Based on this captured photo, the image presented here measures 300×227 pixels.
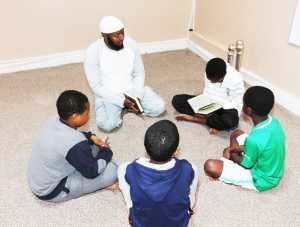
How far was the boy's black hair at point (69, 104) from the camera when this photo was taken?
1.46 metres

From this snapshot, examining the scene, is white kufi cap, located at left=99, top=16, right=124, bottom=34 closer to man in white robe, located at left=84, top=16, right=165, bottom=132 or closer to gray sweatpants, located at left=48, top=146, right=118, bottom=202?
man in white robe, located at left=84, top=16, right=165, bottom=132

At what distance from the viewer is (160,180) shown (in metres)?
1.26

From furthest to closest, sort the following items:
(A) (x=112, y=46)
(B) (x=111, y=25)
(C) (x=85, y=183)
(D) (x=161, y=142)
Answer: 1. (A) (x=112, y=46)
2. (B) (x=111, y=25)
3. (C) (x=85, y=183)
4. (D) (x=161, y=142)

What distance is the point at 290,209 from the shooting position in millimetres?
1656

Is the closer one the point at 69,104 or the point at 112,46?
the point at 69,104

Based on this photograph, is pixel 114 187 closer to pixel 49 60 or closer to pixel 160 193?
pixel 160 193

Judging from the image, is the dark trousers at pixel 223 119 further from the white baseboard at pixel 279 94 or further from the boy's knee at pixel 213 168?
the white baseboard at pixel 279 94

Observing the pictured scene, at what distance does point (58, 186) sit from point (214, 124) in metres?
1.11

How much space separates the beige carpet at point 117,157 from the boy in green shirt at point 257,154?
7 centimetres

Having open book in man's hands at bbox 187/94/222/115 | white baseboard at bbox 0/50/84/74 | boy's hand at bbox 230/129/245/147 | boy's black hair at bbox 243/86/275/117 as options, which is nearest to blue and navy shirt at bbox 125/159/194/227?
boy's black hair at bbox 243/86/275/117

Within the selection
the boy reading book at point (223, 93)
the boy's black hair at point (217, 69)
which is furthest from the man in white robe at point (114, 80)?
the boy's black hair at point (217, 69)

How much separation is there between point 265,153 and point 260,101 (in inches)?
10.2

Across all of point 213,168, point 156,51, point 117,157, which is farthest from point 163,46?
point 213,168

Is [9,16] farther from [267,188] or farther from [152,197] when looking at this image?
[267,188]
